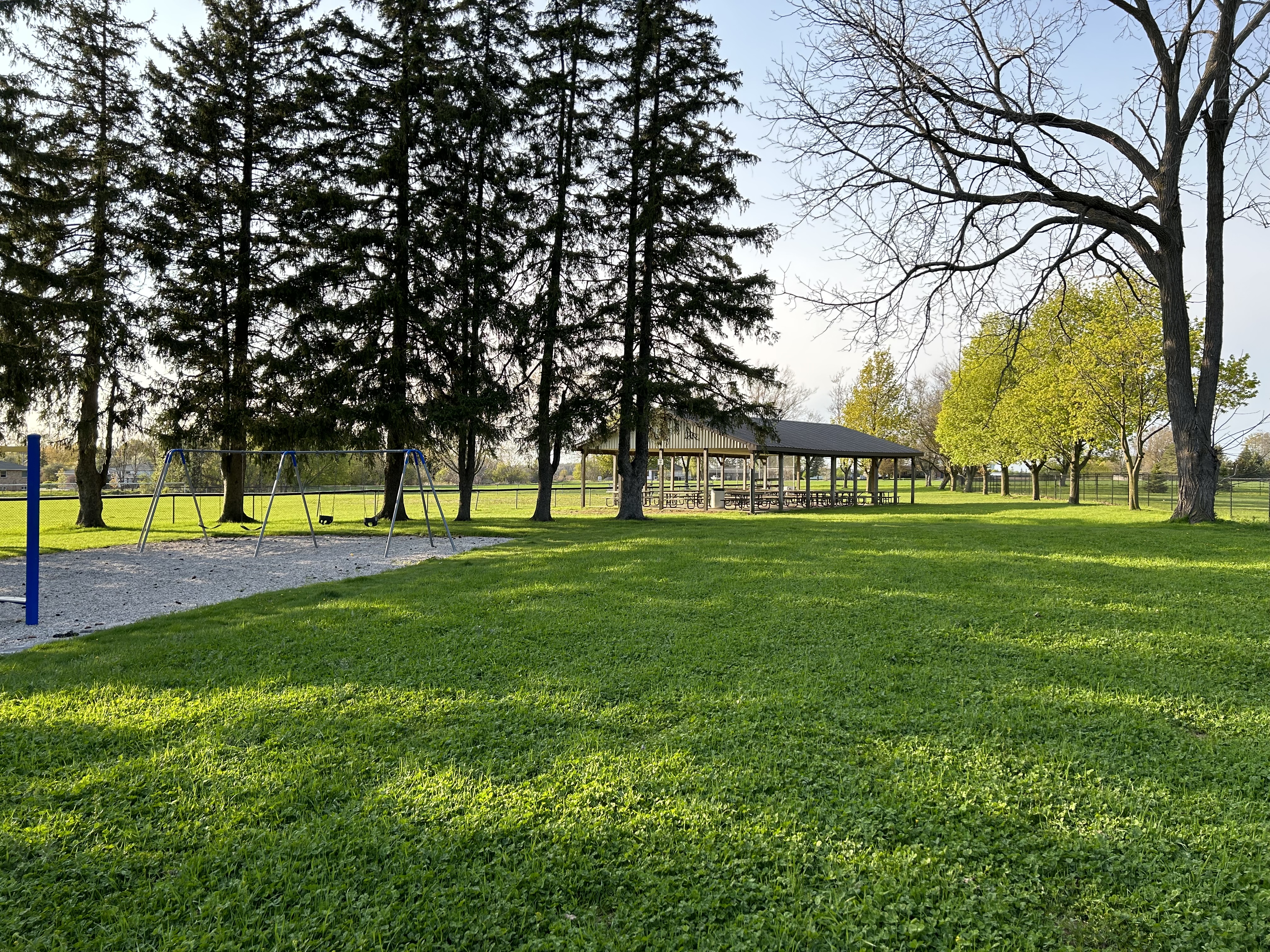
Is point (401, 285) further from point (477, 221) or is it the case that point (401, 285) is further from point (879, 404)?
point (879, 404)

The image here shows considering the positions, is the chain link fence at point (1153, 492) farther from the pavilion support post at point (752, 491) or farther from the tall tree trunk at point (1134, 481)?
the pavilion support post at point (752, 491)

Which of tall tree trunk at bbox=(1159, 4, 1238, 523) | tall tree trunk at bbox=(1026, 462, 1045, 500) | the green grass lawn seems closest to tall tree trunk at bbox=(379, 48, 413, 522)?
the green grass lawn

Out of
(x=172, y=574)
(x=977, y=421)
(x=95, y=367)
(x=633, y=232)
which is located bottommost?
(x=172, y=574)

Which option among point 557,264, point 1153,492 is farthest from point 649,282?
point 1153,492

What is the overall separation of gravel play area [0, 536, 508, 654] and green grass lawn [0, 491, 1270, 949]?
120 centimetres

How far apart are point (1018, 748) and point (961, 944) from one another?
1.69 m

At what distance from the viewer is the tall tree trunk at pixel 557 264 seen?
19172 mm

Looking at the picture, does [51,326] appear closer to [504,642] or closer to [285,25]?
[285,25]

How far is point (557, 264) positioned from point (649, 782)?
A: 1806cm

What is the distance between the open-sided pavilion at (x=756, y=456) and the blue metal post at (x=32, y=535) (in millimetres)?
16775

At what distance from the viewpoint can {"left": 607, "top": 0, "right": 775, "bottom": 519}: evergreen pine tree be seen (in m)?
19.6

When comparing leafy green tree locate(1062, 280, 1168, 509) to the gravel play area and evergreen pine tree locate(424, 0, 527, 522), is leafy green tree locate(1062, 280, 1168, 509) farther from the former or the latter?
the gravel play area

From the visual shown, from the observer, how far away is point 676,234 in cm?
1981

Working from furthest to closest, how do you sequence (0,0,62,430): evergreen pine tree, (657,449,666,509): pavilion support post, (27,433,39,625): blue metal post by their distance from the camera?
1. (657,449,666,509): pavilion support post
2. (0,0,62,430): evergreen pine tree
3. (27,433,39,625): blue metal post
